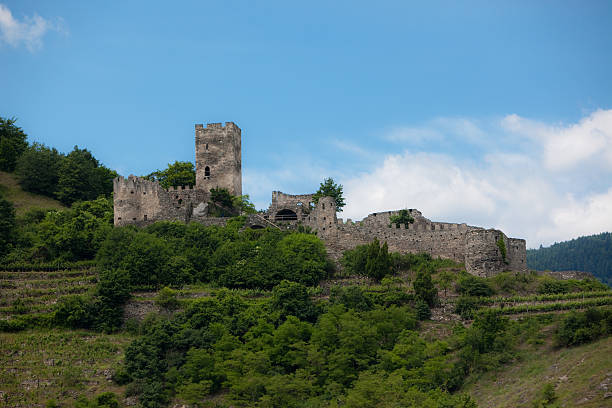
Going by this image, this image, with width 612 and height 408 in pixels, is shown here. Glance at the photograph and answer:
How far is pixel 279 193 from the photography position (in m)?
72.2

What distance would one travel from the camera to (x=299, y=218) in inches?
2729

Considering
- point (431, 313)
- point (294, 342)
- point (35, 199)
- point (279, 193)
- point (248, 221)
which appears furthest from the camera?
point (35, 199)

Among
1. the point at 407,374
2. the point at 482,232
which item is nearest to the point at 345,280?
the point at 482,232

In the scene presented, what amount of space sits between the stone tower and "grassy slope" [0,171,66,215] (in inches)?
587

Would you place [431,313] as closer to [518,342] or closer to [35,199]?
[518,342]

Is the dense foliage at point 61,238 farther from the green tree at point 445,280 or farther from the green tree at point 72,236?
the green tree at point 445,280

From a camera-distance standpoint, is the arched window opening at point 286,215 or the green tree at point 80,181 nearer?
the arched window opening at point 286,215

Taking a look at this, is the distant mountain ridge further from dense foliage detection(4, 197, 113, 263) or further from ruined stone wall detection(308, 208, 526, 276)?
dense foliage detection(4, 197, 113, 263)

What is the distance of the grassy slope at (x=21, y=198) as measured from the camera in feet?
249

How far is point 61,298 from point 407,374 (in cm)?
2455

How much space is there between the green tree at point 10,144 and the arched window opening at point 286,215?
111 ft

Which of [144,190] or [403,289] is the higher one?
[144,190]

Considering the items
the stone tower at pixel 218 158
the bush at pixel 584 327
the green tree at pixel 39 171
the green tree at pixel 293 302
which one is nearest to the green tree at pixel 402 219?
the green tree at pixel 293 302

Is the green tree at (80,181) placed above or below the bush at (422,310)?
above
